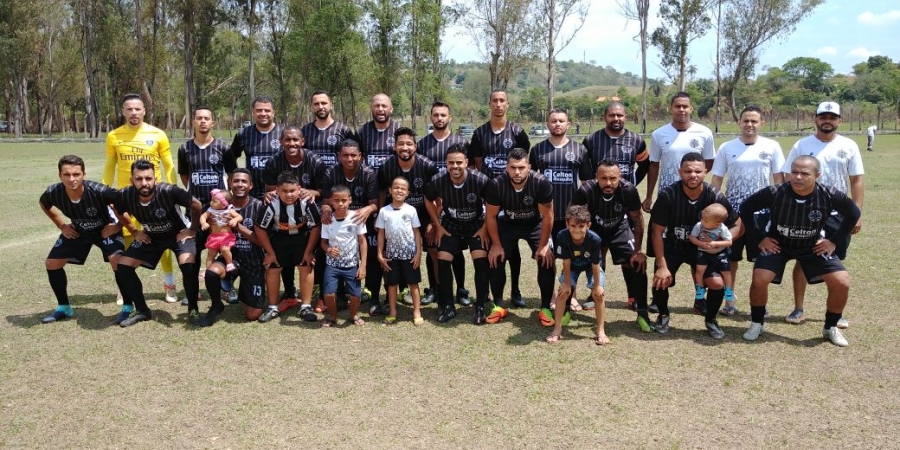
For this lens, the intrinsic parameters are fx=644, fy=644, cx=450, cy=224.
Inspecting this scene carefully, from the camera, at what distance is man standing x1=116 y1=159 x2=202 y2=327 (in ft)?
20.9

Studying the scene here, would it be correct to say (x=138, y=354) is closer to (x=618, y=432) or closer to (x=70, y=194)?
(x=70, y=194)

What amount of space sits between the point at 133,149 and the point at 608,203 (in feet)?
16.8

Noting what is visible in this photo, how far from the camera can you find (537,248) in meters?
6.39

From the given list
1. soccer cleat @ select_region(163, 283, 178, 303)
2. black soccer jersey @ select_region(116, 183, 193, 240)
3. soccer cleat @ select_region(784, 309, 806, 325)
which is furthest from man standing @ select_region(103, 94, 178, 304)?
soccer cleat @ select_region(784, 309, 806, 325)

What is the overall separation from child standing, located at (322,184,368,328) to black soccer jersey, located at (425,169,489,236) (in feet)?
2.71

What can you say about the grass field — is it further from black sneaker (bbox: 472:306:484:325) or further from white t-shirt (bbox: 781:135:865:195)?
white t-shirt (bbox: 781:135:865:195)

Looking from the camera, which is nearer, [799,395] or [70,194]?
[799,395]

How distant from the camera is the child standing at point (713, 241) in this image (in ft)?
18.6

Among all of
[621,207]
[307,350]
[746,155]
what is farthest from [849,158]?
[307,350]

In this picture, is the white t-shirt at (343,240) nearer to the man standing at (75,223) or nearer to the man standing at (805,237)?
the man standing at (75,223)

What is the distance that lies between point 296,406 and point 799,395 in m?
3.50

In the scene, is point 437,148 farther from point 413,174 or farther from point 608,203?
point 608,203

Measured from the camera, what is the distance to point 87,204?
6.54 metres

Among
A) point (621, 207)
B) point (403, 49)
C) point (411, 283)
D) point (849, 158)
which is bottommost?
point (411, 283)
